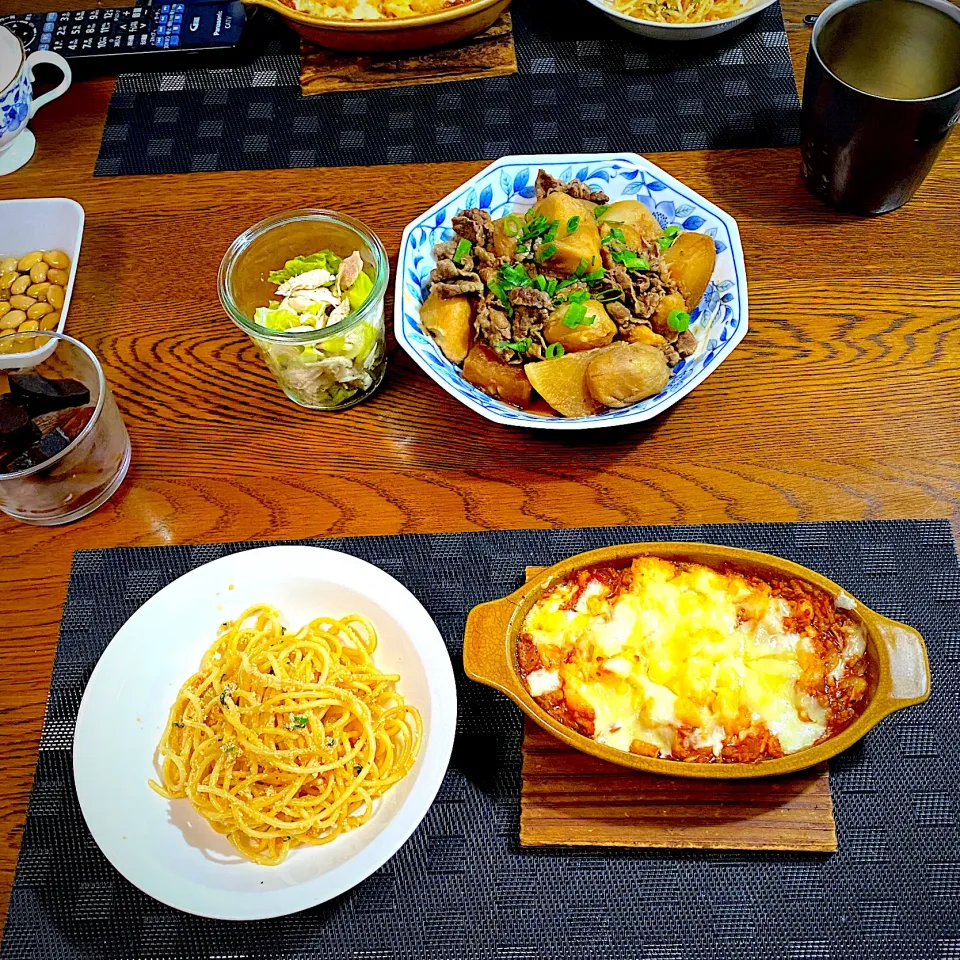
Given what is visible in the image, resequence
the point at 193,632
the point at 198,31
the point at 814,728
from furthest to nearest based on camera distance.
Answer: the point at 198,31 < the point at 193,632 < the point at 814,728

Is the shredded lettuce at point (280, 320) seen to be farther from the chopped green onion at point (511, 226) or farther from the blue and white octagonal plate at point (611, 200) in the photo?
the chopped green onion at point (511, 226)

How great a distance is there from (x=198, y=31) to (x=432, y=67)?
0.54 metres

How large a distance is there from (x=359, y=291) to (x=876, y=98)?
0.92m

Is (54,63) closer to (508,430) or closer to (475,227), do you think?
(475,227)

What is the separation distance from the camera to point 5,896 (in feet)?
4.04

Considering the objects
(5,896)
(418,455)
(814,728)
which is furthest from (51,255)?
(814,728)

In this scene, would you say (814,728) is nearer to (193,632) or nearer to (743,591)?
(743,591)

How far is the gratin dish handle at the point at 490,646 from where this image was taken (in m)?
1.14

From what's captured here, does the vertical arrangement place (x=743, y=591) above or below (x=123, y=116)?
below

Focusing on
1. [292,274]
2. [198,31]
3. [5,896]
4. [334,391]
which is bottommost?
[5,896]

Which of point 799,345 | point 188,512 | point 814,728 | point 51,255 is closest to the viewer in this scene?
point 814,728

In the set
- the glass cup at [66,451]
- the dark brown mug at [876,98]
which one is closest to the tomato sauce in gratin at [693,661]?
the glass cup at [66,451]

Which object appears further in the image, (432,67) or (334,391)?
(432,67)

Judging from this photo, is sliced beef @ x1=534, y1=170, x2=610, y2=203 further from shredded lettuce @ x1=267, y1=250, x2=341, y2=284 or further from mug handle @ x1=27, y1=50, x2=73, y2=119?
mug handle @ x1=27, y1=50, x2=73, y2=119
